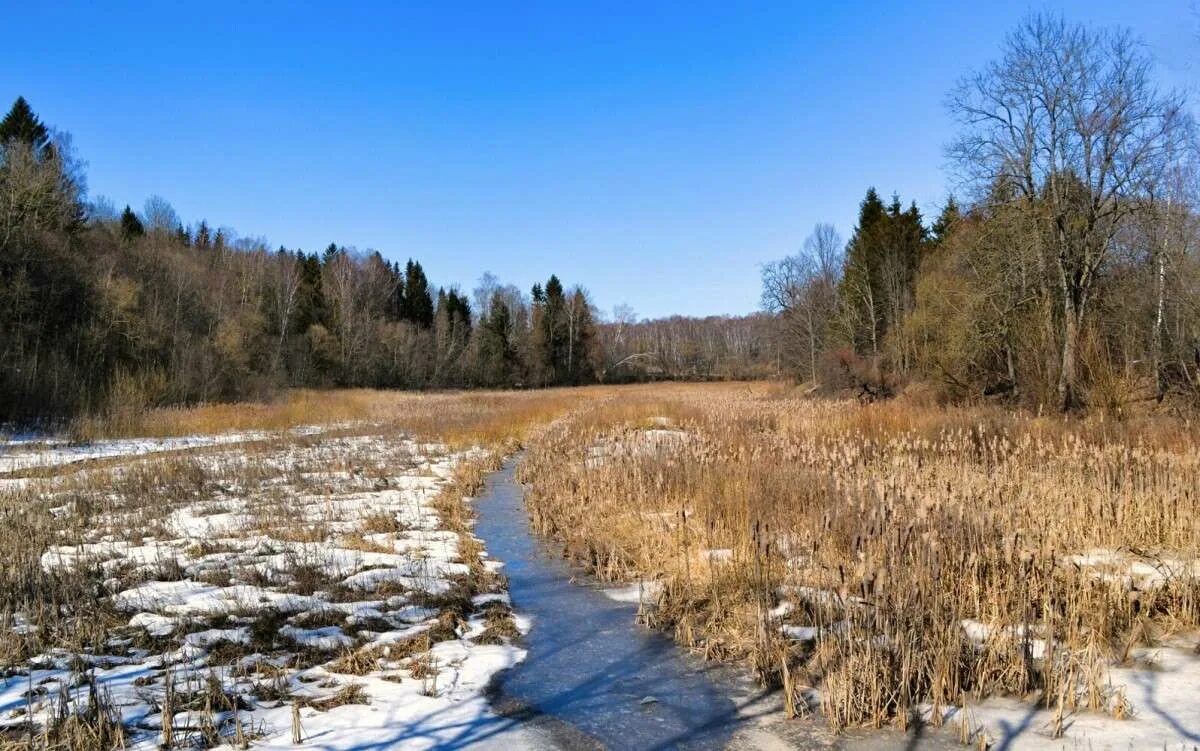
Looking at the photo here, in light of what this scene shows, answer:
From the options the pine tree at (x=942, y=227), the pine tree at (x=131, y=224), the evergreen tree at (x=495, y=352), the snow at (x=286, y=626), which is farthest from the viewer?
the evergreen tree at (x=495, y=352)

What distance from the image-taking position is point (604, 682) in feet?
15.7

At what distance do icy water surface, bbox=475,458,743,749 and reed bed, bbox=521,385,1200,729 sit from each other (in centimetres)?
38

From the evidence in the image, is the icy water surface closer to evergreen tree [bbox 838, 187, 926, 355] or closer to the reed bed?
the reed bed

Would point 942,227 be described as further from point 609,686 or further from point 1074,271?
point 609,686

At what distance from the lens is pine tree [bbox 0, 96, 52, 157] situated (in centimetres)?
3331

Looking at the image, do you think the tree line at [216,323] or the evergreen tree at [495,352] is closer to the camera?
the tree line at [216,323]

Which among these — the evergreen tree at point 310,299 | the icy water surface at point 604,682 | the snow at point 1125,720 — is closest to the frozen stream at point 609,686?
Result: the icy water surface at point 604,682

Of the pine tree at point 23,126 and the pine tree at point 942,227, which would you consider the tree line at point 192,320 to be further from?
the pine tree at point 942,227

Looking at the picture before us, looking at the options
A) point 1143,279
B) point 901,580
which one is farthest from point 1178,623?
point 1143,279

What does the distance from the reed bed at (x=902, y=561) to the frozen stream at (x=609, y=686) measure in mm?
324

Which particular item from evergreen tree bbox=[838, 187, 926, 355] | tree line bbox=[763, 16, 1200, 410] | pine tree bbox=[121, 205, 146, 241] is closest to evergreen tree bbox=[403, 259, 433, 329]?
pine tree bbox=[121, 205, 146, 241]

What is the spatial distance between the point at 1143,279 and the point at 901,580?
16.3m

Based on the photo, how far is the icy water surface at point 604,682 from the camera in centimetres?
406

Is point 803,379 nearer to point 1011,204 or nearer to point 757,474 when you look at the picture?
point 1011,204
